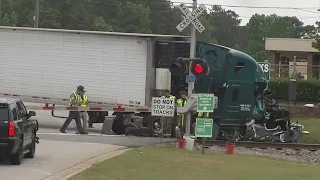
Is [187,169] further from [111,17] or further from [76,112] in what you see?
[111,17]

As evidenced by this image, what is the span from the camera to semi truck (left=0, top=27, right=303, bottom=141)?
902 inches

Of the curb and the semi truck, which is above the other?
the semi truck

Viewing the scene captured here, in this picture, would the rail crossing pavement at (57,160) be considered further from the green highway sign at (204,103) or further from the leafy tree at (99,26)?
the leafy tree at (99,26)

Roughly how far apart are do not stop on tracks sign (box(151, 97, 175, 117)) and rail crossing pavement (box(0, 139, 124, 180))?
1.56 metres

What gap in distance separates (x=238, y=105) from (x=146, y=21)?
75.7 m

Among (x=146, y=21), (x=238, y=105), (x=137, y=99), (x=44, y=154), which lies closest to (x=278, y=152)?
(x=238, y=105)

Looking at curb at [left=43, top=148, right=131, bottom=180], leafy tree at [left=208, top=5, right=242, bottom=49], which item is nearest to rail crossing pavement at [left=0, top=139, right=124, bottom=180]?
curb at [left=43, top=148, right=131, bottom=180]

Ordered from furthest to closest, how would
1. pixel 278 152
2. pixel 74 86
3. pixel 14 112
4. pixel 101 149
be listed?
1. pixel 74 86
2. pixel 278 152
3. pixel 101 149
4. pixel 14 112

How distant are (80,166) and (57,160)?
1321 mm

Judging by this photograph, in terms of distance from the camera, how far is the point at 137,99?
23438 mm

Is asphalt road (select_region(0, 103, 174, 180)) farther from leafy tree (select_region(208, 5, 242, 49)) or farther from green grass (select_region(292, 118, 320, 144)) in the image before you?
leafy tree (select_region(208, 5, 242, 49))

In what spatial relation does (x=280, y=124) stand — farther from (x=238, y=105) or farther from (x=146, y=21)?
(x=146, y=21)

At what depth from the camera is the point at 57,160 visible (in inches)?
589

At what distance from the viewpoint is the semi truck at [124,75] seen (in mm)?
22922
